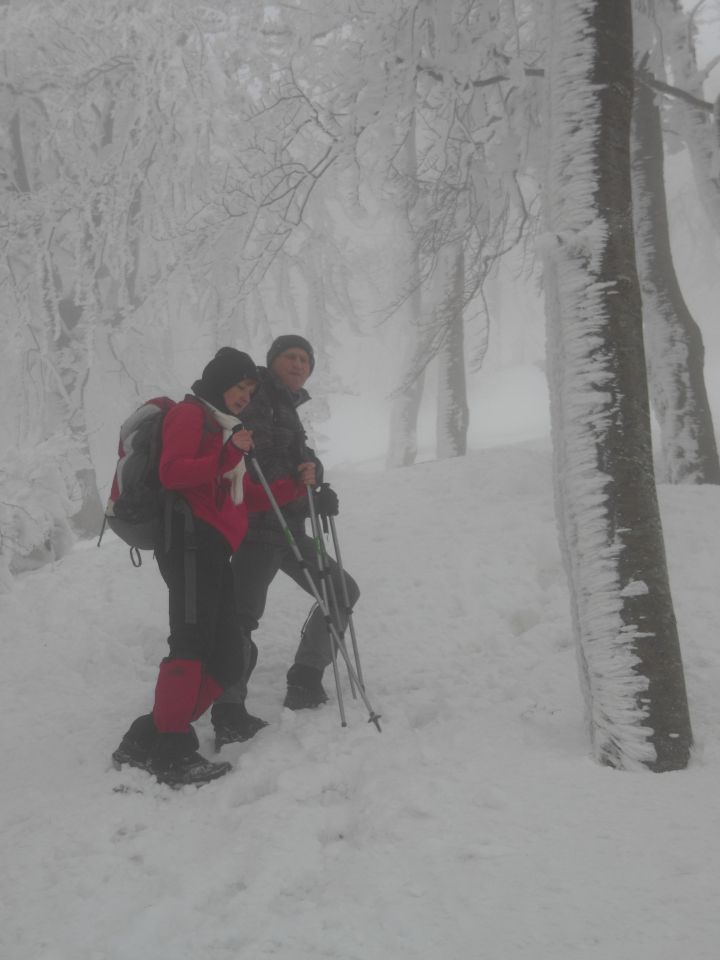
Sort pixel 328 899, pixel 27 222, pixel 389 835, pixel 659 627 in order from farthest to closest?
pixel 27 222, pixel 659 627, pixel 389 835, pixel 328 899

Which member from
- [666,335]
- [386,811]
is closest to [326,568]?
[386,811]

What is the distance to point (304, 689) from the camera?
3.72 m

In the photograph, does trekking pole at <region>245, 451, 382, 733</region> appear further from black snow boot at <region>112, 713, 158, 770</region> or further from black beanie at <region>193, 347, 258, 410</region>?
black snow boot at <region>112, 713, 158, 770</region>

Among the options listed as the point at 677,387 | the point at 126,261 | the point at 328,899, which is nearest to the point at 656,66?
the point at 677,387

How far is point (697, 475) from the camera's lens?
6.81 m

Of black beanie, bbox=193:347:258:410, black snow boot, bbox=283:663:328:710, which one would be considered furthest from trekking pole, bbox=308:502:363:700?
black beanie, bbox=193:347:258:410

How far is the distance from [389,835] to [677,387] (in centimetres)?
580

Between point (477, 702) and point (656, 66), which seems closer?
point (477, 702)

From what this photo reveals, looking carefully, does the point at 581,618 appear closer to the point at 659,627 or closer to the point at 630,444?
the point at 659,627

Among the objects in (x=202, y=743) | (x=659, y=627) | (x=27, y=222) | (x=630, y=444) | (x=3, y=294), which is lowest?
(x=202, y=743)

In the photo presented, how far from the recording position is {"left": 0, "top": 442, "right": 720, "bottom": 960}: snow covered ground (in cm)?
186

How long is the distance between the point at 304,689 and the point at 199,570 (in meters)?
1.01

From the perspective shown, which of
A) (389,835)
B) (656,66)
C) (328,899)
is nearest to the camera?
(328,899)

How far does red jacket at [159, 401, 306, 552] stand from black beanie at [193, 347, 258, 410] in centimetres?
12
